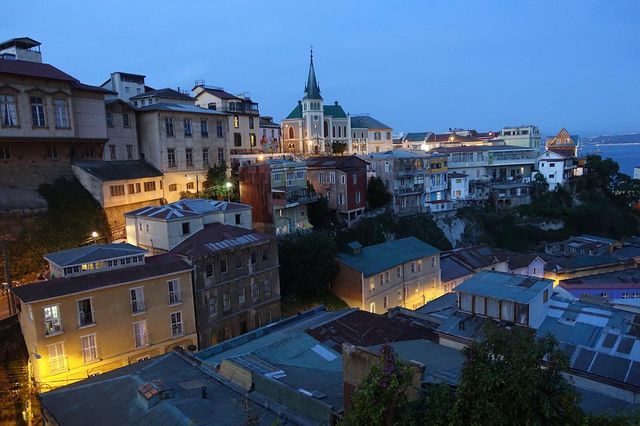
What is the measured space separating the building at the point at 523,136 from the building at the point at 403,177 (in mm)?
37589

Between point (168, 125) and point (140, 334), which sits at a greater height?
point (168, 125)

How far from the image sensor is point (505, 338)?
895cm

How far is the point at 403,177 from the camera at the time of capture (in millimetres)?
54750

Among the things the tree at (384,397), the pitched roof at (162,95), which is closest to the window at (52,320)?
the tree at (384,397)

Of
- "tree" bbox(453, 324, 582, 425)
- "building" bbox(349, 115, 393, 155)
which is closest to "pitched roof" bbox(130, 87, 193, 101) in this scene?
"building" bbox(349, 115, 393, 155)

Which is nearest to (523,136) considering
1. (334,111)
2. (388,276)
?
(334,111)

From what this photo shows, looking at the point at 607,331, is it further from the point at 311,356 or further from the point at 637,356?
the point at 311,356

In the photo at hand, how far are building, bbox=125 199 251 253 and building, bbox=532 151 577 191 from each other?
56612 mm

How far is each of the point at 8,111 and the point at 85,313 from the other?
17.9m

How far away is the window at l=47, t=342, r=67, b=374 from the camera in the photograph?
21.7 m

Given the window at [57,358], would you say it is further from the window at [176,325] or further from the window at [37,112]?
the window at [37,112]

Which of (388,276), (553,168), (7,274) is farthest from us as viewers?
(553,168)

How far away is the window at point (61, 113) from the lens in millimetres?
34281

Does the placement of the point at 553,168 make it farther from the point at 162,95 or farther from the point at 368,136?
the point at 162,95
